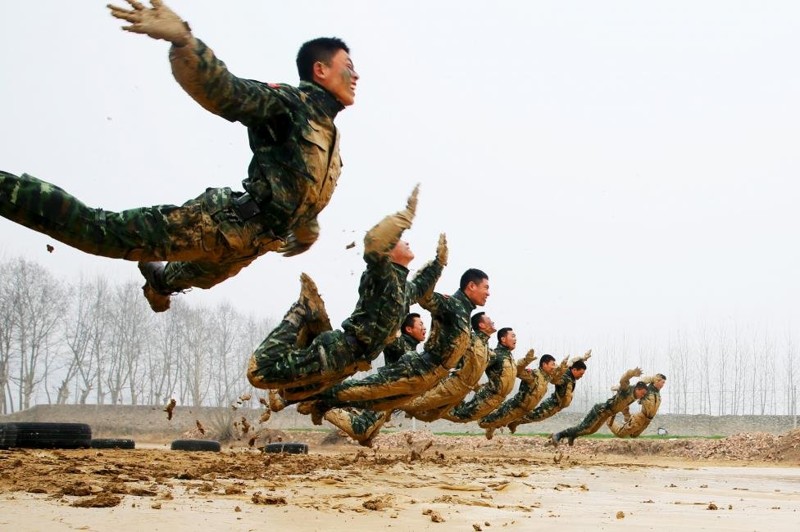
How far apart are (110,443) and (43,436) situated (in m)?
2.37

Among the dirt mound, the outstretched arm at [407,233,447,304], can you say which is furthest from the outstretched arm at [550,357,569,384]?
A: the dirt mound

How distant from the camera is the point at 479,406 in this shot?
49.1 feet

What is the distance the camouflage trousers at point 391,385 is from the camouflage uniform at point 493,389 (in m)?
4.17

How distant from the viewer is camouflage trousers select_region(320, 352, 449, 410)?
388 inches

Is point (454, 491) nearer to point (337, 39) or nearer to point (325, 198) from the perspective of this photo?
point (325, 198)

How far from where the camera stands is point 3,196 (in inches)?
156

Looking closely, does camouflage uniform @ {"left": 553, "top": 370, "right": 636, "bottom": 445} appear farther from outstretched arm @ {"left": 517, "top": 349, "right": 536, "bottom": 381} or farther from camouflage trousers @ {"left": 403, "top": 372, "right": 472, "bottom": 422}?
camouflage trousers @ {"left": 403, "top": 372, "right": 472, "bottom": 422}

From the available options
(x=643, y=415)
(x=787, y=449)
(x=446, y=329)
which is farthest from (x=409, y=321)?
(x=787, y=449)

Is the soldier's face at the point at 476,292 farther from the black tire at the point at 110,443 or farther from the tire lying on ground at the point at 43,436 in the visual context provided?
the black tire at the point at 110,443

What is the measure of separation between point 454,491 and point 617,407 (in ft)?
39.9

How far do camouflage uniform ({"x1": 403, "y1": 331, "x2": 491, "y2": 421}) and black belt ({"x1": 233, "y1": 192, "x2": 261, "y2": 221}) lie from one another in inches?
320

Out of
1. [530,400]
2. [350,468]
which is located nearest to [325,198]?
[350,468]

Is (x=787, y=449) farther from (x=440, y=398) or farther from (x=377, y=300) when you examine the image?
(x=377, y=300)

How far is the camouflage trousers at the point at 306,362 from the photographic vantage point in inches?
259
